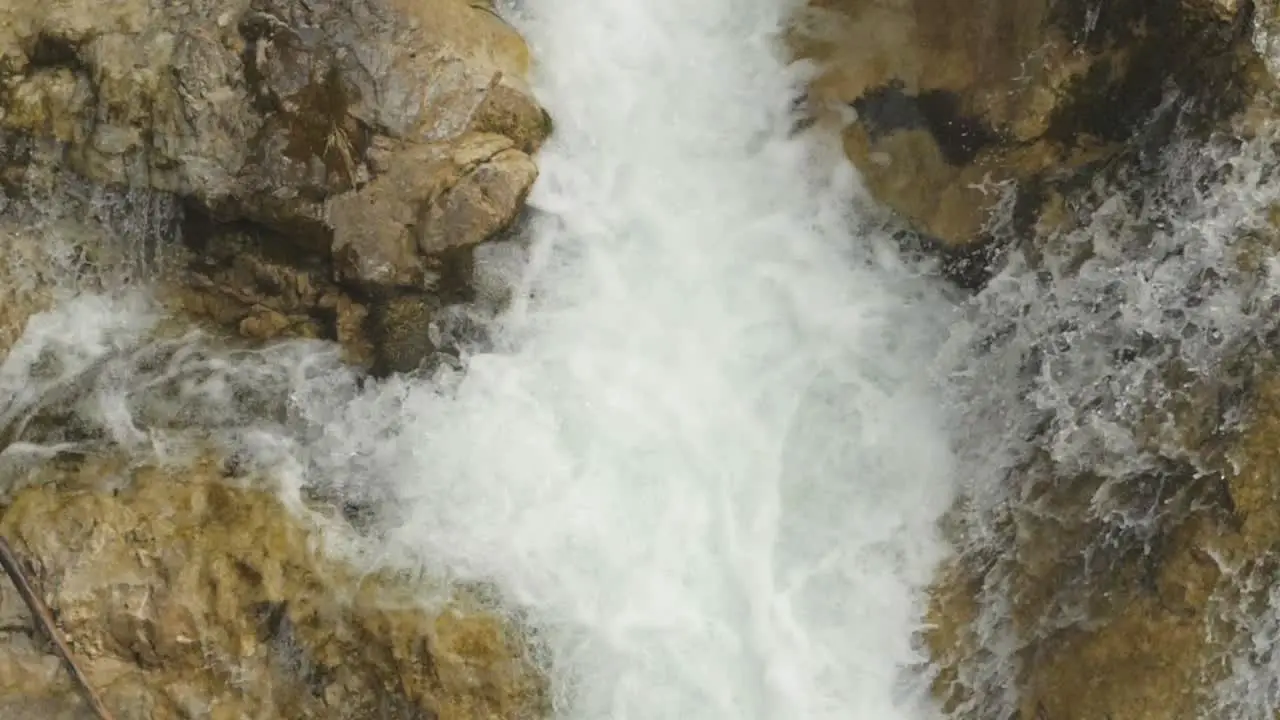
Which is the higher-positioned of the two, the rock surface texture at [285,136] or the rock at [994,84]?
the rock at [994,84]

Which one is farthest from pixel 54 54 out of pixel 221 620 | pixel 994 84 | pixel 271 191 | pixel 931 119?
pixel 994 84

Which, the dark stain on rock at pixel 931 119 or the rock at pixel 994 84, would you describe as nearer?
the rock at pixel 994 84

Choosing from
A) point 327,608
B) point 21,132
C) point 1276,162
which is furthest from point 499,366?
point 1276,162

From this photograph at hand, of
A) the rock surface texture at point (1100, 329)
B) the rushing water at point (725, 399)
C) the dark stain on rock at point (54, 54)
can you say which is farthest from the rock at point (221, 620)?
the rock surface texture at point (1100, 329)

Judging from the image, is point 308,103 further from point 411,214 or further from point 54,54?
point 54,54

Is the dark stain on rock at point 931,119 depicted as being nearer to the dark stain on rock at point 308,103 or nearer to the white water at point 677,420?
the white water at point 677,420

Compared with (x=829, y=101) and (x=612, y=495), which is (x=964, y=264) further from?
(x=612, y=495)

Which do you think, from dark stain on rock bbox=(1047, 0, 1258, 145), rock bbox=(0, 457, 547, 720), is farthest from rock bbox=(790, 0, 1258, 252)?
rock bbox=(0, 457, 547, 720)

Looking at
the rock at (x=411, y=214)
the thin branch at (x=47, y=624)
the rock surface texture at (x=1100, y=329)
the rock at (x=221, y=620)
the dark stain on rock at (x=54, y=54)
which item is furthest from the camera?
the dark stain on rock at (x=54, y=54)
